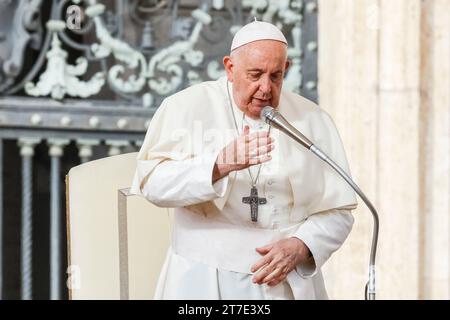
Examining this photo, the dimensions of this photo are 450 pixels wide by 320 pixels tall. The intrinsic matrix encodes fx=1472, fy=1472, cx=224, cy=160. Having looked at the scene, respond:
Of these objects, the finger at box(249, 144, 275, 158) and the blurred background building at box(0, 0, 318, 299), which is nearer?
the finger at box(249, 144, 275, 158)

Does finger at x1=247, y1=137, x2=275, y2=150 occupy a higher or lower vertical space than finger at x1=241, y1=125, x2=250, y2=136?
lower

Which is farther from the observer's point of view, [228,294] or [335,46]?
[335,46]

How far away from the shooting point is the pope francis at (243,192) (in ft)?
9.46

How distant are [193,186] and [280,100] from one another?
34cm

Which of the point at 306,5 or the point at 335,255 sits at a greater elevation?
the point at 306,5

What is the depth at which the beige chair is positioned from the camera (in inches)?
130

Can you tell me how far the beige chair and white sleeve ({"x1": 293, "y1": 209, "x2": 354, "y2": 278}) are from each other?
470mm

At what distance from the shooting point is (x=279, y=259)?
2895mm

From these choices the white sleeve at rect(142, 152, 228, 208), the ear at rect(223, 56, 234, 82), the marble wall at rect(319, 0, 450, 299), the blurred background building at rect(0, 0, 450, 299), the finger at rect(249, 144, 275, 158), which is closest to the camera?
the finger at rect(249, 144, 275, 158)

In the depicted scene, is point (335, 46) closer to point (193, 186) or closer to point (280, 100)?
point (280, 100)

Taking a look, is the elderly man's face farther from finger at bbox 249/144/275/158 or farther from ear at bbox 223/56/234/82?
finger at bbox 249/144/275/158

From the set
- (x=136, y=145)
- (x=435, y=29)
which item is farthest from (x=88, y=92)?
(x=435, y=29)

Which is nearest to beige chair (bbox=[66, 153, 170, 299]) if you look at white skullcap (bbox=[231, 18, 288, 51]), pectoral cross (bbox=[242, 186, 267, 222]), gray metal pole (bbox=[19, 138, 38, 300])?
pectoral cross (bbox=[242, 186, 267, 222])

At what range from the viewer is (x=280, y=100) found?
3074mm
